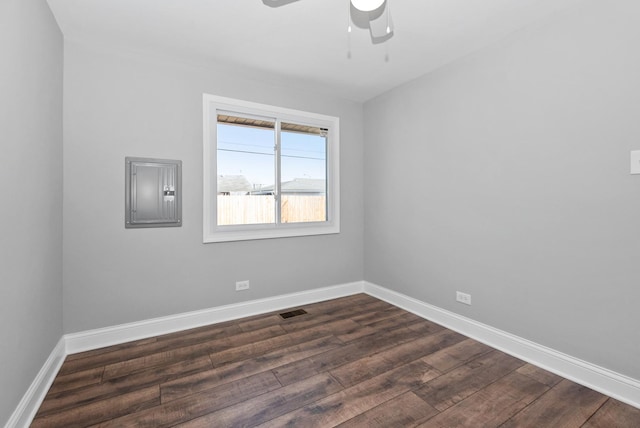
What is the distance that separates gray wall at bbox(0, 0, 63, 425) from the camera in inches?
57.0

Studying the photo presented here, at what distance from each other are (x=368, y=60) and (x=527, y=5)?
127 centimetres

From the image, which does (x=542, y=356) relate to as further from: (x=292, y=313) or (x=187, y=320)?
(x=187, y=320)

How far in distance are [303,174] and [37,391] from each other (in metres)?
2.93

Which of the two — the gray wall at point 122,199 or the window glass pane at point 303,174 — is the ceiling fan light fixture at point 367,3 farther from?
the window glass pane at point 303,174

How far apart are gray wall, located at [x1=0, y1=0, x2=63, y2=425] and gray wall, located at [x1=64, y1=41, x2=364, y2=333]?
145mm

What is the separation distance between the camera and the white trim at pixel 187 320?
8.15 ft

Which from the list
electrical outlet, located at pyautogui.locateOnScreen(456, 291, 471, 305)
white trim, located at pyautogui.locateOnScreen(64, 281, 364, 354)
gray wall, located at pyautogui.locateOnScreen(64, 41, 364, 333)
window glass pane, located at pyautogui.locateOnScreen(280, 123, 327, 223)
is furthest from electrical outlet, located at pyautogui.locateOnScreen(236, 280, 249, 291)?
electrical outlet, located at pyautogui.locateOnScreen(456, 291, 471, 305)

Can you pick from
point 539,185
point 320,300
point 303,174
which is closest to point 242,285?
point 320,300

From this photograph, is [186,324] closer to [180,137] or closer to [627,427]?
[180,137]

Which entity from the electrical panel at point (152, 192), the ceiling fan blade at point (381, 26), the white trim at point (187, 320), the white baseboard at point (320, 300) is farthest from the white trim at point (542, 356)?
the electrical panel at point (152, 192)

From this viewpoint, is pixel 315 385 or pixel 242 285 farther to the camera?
pixel 242 285

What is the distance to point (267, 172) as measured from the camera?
3412 millimetres

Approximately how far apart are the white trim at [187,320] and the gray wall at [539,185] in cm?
122

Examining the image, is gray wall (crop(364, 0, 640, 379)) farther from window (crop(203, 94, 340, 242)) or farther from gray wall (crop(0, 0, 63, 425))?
gray wall (crop(0, 0, 63, 425))
